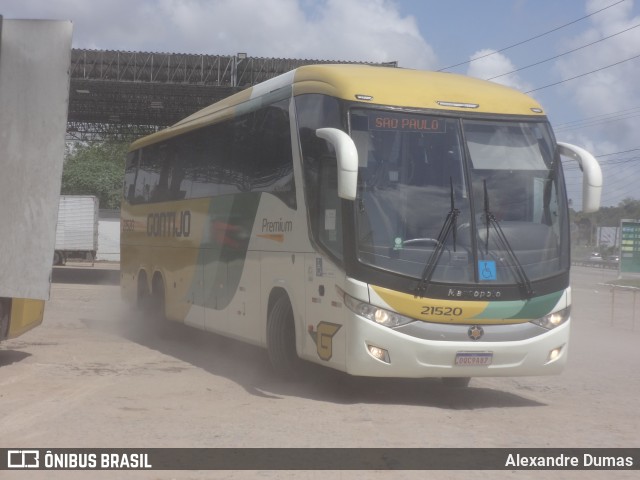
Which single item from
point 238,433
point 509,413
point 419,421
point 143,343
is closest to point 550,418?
point 509,413

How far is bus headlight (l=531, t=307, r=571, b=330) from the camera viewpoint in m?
10.6

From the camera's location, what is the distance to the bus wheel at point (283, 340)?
12.0 m

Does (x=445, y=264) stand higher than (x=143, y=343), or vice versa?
(x=445, y=264)

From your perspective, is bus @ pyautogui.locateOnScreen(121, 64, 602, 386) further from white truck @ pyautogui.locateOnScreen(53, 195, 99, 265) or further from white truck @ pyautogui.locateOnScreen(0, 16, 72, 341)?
white truck @ pyautogui.locateOnScreen(53, 195, 99, 265)

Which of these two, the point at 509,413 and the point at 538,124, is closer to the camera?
the point at 509,413

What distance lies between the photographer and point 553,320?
35.0 ft

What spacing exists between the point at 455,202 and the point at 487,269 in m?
0.80

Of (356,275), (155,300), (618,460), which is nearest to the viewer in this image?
(618,460)

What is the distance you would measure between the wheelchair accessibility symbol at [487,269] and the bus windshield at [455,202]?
0.01 meters

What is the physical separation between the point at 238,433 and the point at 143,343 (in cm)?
868

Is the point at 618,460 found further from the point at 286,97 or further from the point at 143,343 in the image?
the point at 143,343

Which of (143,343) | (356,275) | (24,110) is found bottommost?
(143,343)

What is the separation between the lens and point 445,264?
400 inches

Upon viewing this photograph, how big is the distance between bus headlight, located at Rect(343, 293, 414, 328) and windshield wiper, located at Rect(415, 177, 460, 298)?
31cm
